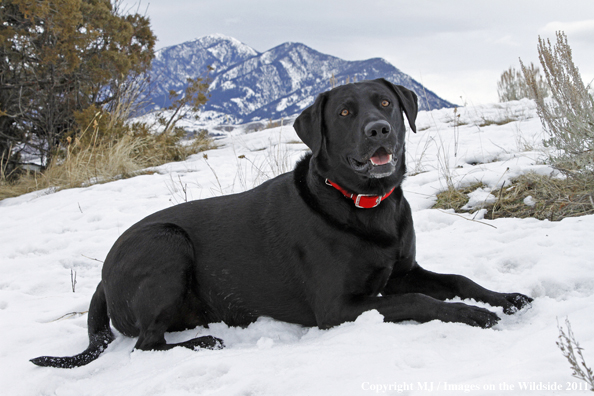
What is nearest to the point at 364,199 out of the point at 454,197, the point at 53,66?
the point at 454,197

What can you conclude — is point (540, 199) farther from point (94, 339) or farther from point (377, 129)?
point (94, 339)

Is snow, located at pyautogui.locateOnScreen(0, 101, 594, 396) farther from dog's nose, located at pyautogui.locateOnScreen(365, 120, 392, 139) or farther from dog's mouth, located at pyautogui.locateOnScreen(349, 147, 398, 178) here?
dog's nose, located at pyautogui.locateOnScreen(365, 120, 392, 139)

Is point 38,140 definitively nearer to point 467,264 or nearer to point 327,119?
point 327,119

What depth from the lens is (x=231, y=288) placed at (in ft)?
8.71

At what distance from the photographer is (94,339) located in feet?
8.43

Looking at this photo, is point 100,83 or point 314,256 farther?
point 100,83

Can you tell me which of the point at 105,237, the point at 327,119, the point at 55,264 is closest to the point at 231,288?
the point at 327,119

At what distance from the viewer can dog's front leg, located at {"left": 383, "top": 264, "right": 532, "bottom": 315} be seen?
2256 mm

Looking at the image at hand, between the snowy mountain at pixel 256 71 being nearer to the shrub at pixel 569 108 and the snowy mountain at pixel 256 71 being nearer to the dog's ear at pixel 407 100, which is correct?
the shrub at pixel 569 108

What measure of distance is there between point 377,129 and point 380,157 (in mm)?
174

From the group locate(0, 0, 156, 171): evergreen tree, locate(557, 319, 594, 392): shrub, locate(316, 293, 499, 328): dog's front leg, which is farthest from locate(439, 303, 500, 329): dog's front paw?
locate(0, 0, 156, 171): evergreen tree

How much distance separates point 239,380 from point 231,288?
3.20ft

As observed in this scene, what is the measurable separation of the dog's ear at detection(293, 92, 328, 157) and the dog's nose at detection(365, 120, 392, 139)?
0.36 metres

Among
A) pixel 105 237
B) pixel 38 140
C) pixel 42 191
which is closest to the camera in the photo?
pixel 105 237
